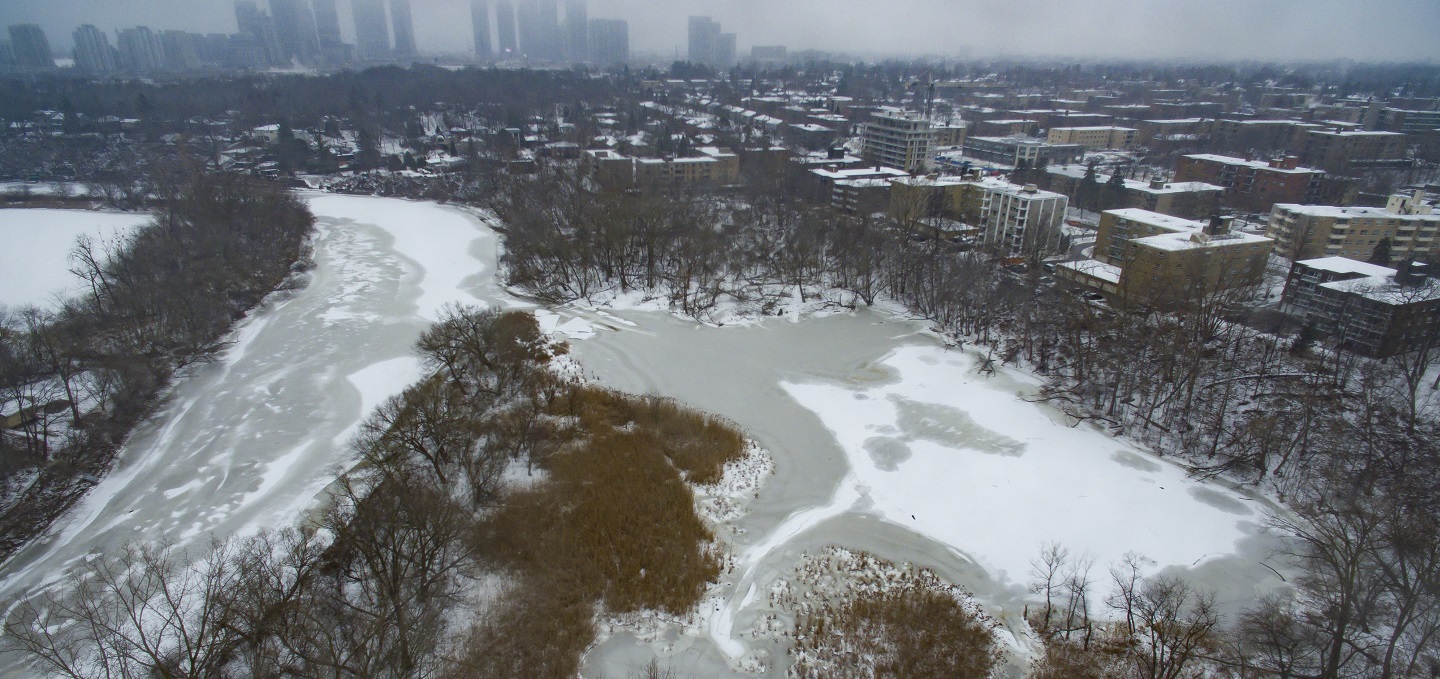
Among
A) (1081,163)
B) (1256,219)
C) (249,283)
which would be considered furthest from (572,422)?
(1081,163)

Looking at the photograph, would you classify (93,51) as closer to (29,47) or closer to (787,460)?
(29,47)

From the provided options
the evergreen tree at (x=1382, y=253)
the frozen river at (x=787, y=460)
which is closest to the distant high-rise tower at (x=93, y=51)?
the frozen river at (x=787, y=460)

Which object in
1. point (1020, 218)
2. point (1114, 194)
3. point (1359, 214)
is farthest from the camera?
point (1114, 194)

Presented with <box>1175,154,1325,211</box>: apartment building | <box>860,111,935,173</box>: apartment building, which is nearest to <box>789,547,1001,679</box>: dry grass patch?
<box>1175,154,1325,211</box>: apartment building

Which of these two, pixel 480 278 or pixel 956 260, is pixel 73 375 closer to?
pixel 480 278

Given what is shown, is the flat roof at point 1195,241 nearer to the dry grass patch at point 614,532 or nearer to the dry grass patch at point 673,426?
the dry grass patch at point 673,426

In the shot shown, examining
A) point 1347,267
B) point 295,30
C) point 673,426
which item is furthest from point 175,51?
point 1347,267
